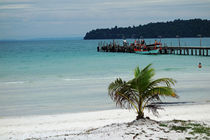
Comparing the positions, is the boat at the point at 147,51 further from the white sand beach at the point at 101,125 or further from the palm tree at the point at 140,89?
the palm tree at the point at 140,89

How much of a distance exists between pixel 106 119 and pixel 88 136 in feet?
12.8

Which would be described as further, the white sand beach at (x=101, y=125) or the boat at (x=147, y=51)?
the boat at (x=147, y=51)

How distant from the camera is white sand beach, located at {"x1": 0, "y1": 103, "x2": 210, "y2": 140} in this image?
7.50 metres

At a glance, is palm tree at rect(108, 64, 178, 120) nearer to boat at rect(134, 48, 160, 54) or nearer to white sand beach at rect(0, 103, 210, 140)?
white sand beach at rect(0, 103, 210, 140)

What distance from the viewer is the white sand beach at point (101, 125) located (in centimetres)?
750

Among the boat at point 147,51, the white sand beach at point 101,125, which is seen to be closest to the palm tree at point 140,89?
the white sand beach at point 101,125

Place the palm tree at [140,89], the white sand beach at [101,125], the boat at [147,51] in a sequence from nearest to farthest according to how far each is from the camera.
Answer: the white sand beach at [101,125], the palm tree at [140,89], the boat at [147,51]

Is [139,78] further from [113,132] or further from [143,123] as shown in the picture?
[113,132]

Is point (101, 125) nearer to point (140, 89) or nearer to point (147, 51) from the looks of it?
point (140, 89)

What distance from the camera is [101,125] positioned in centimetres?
A: 1048

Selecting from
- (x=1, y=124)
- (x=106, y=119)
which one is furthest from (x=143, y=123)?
(x=1, y=124)

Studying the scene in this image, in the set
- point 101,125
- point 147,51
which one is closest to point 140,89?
point 101,125

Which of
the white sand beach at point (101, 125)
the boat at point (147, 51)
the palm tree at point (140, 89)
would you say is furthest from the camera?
the boat at point (147, 51)

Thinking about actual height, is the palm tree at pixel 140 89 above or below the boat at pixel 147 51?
above
